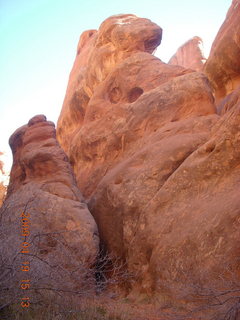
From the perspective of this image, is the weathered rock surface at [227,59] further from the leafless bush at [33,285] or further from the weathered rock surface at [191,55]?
the weathered rock surface at [191,55]

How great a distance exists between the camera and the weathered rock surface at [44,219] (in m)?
6.94

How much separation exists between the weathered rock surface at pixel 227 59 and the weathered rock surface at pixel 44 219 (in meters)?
10.1

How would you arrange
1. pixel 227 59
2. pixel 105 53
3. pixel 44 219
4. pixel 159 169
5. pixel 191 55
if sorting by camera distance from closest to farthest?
pixel 44 219, pixel 159 169, pixel 227 59, pixel 105 53, pixel 191 55

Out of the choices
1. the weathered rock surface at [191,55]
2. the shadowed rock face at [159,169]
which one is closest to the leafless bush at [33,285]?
the shadowed rock face at [159,169]

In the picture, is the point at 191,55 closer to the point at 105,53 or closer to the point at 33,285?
the point at 105,53

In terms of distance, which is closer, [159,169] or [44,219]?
[44,219]

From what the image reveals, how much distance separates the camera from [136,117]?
585 inches

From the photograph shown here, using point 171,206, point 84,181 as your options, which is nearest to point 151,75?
point 84,181

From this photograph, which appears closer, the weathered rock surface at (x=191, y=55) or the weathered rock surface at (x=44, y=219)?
the weathered rock surface at (x=44, y=219)

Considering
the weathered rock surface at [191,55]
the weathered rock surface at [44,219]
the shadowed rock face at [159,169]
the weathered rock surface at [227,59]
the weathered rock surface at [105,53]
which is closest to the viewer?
the weathered rock surface at [44,219]

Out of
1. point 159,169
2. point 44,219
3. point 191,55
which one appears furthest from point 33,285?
point 191,55

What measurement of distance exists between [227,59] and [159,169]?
34.5 ft

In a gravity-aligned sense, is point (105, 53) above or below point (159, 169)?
above

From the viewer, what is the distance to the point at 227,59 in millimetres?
19141
